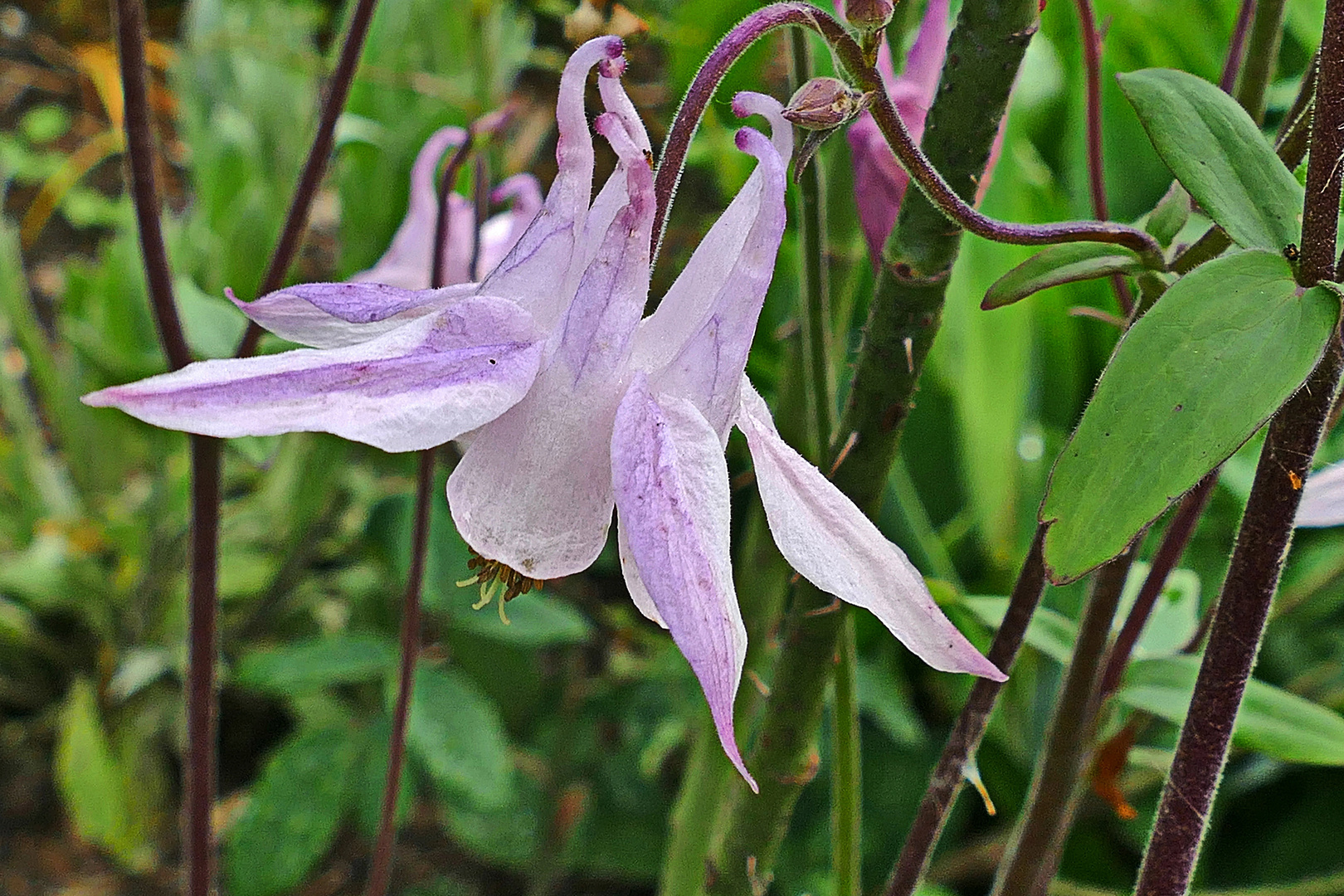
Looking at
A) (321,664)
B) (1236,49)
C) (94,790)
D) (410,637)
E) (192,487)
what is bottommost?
(94,790)

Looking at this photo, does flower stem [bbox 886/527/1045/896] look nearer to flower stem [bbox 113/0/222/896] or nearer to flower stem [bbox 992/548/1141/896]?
flower stem [bbox 992/548/1141/896]

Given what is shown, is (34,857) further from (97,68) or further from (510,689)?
(97,68)

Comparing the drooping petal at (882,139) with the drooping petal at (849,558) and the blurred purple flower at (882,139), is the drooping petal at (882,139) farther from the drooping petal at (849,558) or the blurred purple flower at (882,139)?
the drooping petal at (849,558)

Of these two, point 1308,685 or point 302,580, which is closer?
point 1308,685

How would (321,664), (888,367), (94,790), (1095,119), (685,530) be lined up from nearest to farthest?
(685,530), (888,367), (1095,119), (321,664), (94,790)

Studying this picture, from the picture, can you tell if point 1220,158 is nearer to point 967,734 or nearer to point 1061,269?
point 1061,269

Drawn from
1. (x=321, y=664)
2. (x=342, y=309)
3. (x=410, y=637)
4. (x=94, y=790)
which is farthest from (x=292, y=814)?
(x=342, y=309)

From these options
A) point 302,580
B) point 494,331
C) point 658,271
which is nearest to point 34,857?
point 302,580
